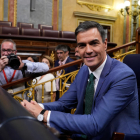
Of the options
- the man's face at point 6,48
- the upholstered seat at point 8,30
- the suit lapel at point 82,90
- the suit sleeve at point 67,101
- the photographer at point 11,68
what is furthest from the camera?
the upholstered seat at point 8,30

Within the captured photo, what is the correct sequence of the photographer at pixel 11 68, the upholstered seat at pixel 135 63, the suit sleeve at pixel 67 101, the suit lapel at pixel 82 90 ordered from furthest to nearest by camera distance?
the photographer at pixel 11 68
the upholstered seat at pixel 135 63
the suit sleeve at pixel 67 101
the suit lapel at pixel 82 90

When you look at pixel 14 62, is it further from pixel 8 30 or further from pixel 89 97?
pixel 8 30

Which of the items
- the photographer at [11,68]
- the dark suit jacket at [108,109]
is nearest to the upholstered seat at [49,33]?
the photographer at [11,68]

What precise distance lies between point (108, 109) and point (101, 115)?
1.9 inches

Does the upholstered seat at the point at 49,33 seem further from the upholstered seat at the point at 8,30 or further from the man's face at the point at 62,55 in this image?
the man's face at the point at 62,55

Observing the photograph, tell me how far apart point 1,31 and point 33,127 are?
5.81 metres

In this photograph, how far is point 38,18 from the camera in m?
7.64

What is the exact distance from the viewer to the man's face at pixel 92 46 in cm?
123

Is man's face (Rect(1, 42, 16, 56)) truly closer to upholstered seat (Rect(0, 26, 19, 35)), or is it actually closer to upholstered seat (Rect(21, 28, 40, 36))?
upholstered seat (Rect(0, 26, 19, 35))

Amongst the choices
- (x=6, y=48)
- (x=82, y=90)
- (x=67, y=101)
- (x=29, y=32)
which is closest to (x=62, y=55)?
(x=6, y=48)

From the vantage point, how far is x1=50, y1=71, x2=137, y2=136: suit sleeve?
3.46ft

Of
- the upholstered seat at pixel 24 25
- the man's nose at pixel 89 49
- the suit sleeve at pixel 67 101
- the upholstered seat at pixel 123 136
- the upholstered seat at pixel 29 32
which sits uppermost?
the upholstered seat at pixel 24 25

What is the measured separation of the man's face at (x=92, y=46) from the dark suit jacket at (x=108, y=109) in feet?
0.24

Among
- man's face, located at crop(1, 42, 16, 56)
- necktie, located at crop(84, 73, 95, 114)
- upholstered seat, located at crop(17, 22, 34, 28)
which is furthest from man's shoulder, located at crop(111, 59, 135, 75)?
upholstered seat, located at crop(17, 22, 34, 28)
